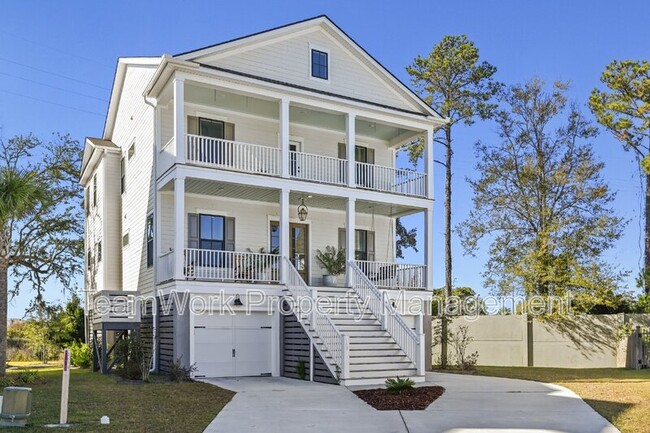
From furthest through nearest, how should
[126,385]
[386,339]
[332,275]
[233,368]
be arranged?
[332,275]
[233,368]
[386,339]
[126,385]

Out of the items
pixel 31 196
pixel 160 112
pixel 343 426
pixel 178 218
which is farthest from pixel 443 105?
pixel 343 426

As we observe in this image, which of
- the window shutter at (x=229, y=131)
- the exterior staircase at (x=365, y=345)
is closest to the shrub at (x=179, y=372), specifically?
the exterior staircase at (x=365, y=345)

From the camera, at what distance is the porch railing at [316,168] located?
21600mm

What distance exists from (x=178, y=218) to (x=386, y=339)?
626cm

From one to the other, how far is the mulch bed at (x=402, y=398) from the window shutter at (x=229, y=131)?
32.0ft

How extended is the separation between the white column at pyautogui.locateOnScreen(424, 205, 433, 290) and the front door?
384 cm

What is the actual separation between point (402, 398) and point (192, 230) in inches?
384

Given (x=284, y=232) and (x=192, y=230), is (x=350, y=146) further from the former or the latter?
(x=192, y=230)

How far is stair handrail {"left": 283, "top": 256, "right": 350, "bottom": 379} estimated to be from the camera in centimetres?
1655

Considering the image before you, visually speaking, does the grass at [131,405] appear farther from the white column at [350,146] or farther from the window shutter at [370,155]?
the window shutter at [370,155]

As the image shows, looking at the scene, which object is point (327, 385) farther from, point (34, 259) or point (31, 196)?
point (34, 259)

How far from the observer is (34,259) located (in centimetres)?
2873

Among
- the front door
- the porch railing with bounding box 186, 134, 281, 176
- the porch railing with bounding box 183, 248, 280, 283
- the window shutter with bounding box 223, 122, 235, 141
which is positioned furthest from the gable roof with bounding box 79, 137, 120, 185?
the porch railing with bounding box 183, 248, 280, 283

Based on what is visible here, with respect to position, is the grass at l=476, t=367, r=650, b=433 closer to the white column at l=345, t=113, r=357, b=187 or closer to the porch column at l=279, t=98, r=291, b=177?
the white column at l=345, t=113, r=357, b=187
